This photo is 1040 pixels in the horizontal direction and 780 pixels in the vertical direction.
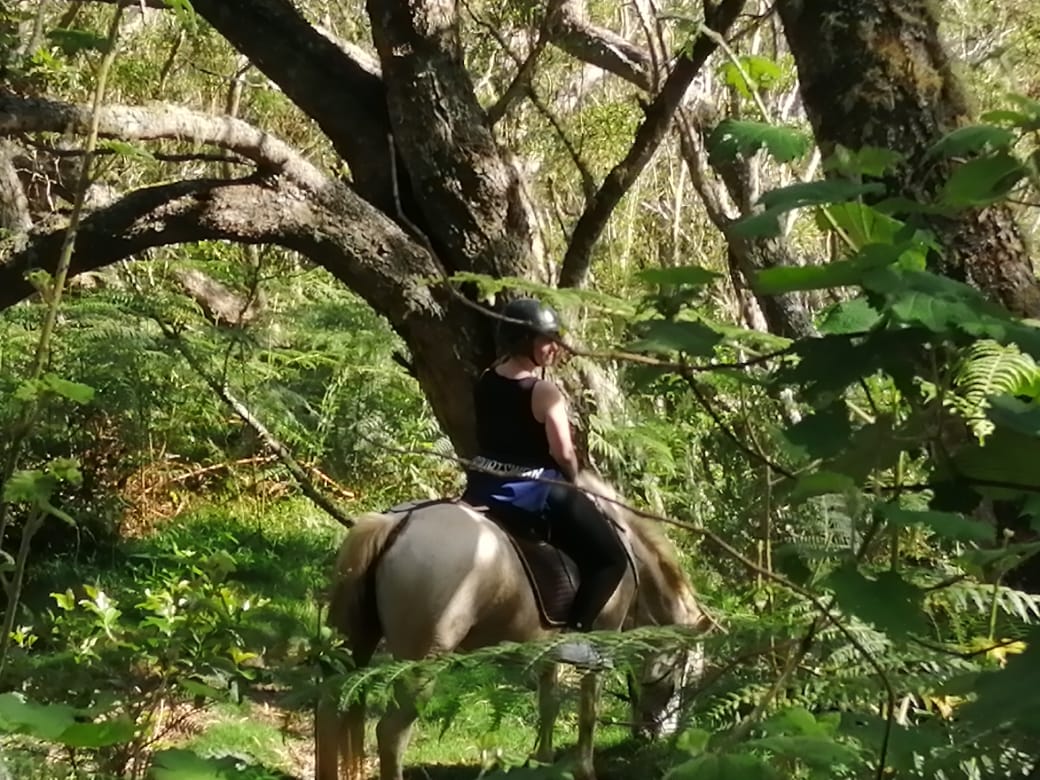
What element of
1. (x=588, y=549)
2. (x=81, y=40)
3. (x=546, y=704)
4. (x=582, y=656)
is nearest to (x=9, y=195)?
(x=588, y=549)

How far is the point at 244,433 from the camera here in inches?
384

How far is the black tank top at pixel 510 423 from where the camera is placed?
4848mm

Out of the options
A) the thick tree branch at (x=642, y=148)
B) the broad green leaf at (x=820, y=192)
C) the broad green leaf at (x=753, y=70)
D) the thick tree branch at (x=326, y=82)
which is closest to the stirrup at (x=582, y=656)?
the broad green leaf at (x=820, y=192)

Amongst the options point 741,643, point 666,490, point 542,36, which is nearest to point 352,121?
point 542,36

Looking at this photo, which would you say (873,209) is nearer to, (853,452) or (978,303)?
(978,303)

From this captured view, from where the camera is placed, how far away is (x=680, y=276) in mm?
1431

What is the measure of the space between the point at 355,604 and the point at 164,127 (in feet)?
6.84

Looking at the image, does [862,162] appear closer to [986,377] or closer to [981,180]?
[981,180]

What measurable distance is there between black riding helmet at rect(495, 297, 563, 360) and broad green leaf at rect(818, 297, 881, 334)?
9.98 feet

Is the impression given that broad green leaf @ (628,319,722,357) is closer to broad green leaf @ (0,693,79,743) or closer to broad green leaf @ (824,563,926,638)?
broad green leaf @ (824,563,926,638)

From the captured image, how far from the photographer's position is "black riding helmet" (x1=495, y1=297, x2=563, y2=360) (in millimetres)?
4566

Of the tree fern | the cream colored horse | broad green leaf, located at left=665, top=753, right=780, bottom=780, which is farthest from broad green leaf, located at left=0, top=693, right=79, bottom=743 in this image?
the cream colored horse

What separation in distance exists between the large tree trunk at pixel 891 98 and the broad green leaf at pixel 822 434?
48.3 inches

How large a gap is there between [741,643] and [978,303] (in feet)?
2.85
